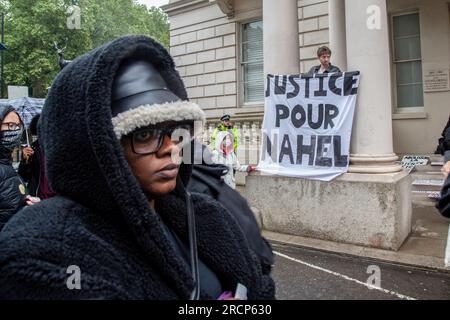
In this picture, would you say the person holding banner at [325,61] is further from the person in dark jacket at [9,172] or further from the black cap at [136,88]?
the black cap at [136,88]

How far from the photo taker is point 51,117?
108 cm

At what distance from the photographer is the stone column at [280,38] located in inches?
261

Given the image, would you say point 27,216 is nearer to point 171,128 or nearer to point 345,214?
point 171,128

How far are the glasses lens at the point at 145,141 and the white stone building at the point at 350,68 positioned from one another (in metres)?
4.53

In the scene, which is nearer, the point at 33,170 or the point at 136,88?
the point at 136,88

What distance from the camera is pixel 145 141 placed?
45.4 inches

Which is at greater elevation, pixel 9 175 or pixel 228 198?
pixel 9 175

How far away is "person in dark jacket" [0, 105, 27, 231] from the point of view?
2.67 metres

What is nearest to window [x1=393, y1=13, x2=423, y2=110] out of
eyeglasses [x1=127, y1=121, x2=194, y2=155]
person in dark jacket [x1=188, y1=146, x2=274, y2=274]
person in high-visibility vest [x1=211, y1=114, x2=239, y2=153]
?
person in high-visibility vest [x1=211, y1=114, x2=239, y2=153]

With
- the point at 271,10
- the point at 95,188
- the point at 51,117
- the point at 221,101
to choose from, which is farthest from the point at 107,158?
the point at 221,101

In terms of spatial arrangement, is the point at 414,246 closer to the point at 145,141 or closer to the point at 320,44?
the point at 145,141

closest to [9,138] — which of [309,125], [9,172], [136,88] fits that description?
[9,172]

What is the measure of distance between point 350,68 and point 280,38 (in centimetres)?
163
